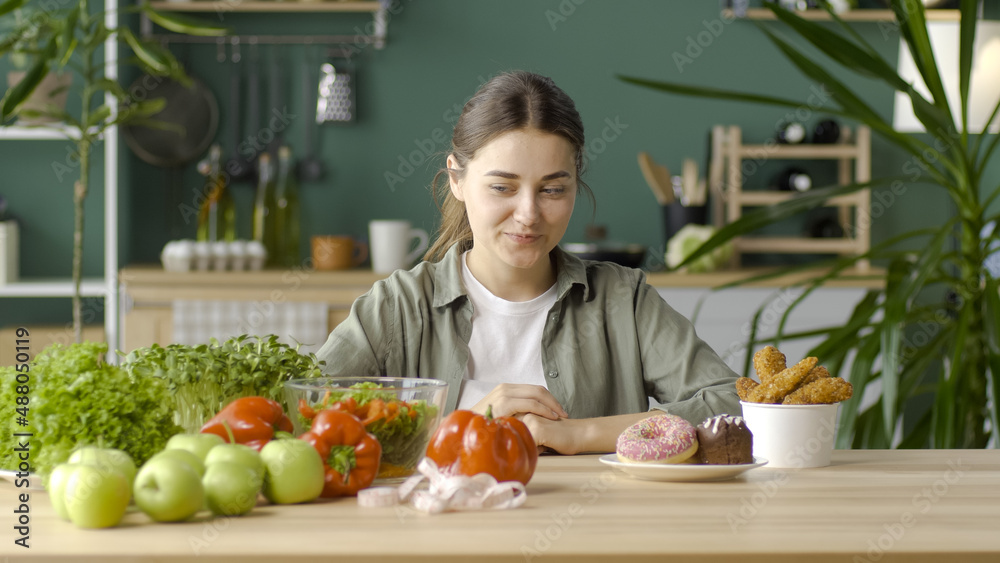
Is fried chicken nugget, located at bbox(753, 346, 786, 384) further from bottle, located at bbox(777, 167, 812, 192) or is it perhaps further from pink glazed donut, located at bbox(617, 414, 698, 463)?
bottle, located at bbox(777, 167, 812, 192)

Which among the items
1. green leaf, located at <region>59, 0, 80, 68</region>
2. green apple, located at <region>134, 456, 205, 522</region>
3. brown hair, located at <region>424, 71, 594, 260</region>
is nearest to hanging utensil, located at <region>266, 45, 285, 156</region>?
green leaf, located at <region>59, 0, 80, 68</region>

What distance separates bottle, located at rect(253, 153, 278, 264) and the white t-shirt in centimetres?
196

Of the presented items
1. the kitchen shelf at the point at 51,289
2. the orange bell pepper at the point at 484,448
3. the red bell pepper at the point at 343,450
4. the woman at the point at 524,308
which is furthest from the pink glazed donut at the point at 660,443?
the kitchen shelf at the point at 51,289

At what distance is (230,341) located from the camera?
120 cm

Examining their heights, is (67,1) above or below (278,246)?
above

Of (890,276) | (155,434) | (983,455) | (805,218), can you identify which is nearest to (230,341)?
(155,434)

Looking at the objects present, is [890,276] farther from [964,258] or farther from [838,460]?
[838,460]

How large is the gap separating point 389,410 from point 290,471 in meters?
0.14

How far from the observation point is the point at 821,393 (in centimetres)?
121

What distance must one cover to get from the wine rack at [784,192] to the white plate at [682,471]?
2.55m

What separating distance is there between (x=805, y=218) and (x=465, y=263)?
2.34m

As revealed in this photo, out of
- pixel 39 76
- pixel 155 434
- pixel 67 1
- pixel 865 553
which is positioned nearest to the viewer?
pixel 865 553

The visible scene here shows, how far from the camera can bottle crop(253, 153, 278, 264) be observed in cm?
358

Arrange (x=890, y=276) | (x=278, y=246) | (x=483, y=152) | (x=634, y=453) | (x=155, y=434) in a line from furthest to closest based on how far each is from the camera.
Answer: (x=278, y=246) → (x=890, y=276) → (x=483, y=152) → (x=634, y=453) → (x=155, y=434)
